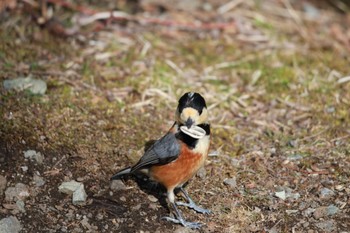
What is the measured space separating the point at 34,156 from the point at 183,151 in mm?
1486

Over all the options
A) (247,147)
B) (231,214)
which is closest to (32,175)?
(231,214)

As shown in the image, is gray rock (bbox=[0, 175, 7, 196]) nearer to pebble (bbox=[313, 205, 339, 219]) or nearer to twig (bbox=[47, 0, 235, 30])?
pebble (bbox=[313, 205, 339, 219])

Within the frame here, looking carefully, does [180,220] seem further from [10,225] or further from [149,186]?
[10,225]

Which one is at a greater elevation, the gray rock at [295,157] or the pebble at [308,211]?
the gray rock at [295,157]

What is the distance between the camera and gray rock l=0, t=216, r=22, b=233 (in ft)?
15.8

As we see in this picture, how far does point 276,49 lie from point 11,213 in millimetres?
4396

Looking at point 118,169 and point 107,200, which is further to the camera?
point 118,169

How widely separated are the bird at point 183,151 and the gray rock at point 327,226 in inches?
37.9

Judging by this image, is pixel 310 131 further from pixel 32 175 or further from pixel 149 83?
pixel 32 175

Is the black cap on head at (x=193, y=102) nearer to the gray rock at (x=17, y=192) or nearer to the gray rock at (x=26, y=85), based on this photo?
the gray rock at (x=17, y=192)

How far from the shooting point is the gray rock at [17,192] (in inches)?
203

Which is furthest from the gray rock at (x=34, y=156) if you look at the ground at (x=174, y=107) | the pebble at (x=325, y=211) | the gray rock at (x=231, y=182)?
the pebble at (x=325, y=211)

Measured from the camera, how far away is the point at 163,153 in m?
5.14

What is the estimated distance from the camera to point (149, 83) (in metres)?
7.04
